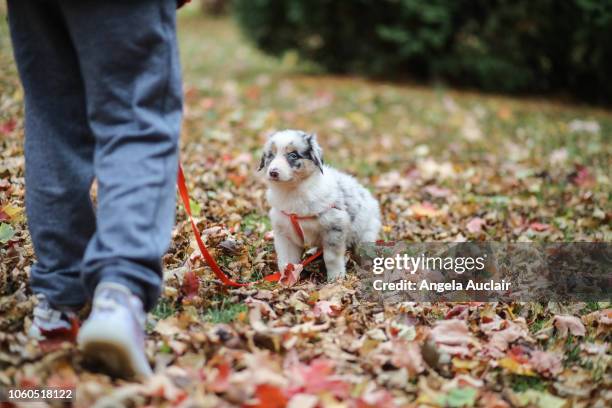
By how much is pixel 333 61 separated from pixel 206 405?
32.2ft

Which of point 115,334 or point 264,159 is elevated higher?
point 264,159

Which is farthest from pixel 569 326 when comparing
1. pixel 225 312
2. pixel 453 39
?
pixel 453 39

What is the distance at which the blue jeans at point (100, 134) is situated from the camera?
2031 mm

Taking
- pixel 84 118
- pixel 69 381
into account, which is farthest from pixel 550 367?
pixel 84 118

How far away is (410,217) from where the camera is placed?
4.88 meters

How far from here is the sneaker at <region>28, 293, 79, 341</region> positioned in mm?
2354

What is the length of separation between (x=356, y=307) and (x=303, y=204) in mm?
709

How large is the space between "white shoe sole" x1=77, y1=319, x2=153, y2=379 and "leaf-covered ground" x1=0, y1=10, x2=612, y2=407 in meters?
0.06

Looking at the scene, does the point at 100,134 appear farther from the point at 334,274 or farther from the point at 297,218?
the point at 334,274

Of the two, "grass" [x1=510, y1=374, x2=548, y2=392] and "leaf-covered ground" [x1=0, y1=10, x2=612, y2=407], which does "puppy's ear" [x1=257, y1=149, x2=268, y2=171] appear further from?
"grass" [x1=510, y1=374, x2=548, y2=392]

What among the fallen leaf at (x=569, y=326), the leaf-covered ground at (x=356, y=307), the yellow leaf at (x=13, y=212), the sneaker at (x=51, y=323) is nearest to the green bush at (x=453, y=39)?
the leaf-covered ground at (x=356, y=307)

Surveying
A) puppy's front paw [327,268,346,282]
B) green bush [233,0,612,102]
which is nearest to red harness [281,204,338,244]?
puppy's front paw [327,268,346,282]

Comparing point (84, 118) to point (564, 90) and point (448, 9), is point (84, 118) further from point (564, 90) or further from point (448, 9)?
point (564, 90)

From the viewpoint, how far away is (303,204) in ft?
11.2
